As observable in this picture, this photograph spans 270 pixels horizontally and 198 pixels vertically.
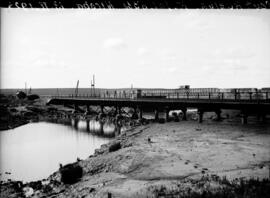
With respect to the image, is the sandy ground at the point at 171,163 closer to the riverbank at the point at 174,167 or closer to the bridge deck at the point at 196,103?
the riverbank at the point at 174,167

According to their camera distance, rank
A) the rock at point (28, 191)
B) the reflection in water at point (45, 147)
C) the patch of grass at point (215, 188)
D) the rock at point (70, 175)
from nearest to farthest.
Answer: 1. the patch of grass at point (215, 188)
2. the rock at point (28, 191)
3. the rock at point (70, 175)
4. the reflection in water at point (45, 147)

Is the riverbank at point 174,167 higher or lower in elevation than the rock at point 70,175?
higher

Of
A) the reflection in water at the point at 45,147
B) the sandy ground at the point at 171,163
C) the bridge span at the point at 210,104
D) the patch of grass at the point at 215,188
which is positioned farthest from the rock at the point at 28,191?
the bridge span at the point at 210,104

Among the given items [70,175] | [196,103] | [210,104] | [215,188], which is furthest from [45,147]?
[215,188]

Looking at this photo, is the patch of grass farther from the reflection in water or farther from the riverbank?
the reflection in water

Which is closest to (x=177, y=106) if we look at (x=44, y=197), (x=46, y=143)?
(x=46, y=143)

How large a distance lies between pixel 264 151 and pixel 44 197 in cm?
1177

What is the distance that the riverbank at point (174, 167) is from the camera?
12.2 m

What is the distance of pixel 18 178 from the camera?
18750mm

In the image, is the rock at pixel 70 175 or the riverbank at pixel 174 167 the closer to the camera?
the riverbank at pixel 174 167

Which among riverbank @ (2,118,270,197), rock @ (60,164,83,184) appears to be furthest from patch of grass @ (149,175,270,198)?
rock @ (60,164,83,184)

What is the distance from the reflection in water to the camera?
822 inches

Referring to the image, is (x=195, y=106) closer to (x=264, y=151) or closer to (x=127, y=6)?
(x=264, y=151)

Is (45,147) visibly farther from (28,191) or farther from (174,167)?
(174,167)
